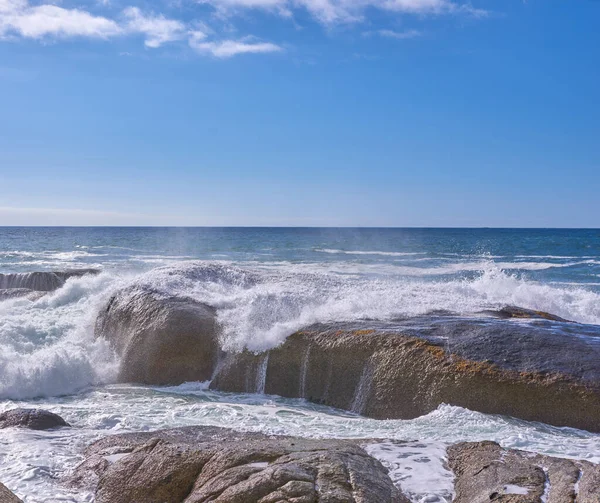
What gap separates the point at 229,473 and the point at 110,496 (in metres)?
1.06

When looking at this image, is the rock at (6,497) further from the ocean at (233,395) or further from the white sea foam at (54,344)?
the white sea foam at (54,344)

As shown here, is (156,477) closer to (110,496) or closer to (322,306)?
(110,496)

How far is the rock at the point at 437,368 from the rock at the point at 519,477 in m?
1.83

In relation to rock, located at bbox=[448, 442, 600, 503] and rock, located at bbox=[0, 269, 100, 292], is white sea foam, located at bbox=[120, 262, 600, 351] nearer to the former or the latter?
rock, located at bbox=[448, 442, 600, 503]

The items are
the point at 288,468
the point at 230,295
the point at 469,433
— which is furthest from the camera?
the point at 230,295

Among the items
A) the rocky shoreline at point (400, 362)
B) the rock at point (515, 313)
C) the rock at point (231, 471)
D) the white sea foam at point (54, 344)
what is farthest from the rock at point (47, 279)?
the rock at point (231, 471)

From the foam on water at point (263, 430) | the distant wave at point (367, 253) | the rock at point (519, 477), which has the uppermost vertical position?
the distant wave at point (367, 253)

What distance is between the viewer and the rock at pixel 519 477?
4305 mm

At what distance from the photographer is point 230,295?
36.9 ft

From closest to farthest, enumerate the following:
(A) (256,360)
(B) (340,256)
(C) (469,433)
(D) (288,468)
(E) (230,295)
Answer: (D) (288,468) → (C) (469,433) → (A) (256,360) → (E) (230,295) → (B) (340,256)

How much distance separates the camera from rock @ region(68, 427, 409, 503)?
435 cm

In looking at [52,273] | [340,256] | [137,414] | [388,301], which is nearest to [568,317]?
[388,301]

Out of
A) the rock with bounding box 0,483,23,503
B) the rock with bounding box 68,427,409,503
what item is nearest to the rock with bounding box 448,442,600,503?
the rock with bounding box 68,427,409,503

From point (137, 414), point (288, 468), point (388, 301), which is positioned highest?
point (388, 301)
